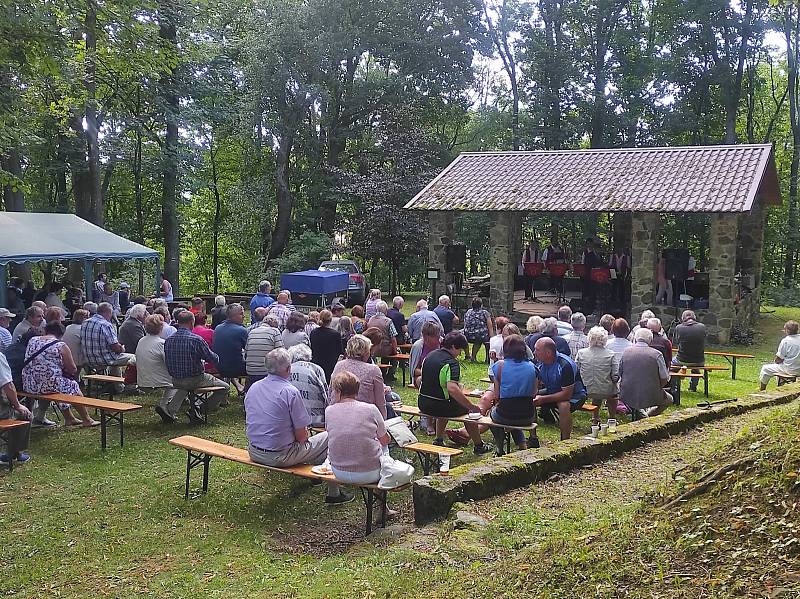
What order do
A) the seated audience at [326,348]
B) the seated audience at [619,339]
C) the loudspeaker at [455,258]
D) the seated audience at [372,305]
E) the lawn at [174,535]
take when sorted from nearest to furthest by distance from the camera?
1. the lawn at [174,535]
2. the seated audience at [619,339]
3. the seated audience at [326,348]
4. the seated audience at [372,305]
5. the loudspeaker at [455,258]

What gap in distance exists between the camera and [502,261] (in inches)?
655

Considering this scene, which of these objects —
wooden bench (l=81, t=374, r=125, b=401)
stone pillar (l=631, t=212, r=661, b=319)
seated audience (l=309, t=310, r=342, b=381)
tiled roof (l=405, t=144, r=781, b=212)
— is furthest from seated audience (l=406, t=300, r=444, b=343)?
stone pillar (l=631, t=212, r=661, b=319)

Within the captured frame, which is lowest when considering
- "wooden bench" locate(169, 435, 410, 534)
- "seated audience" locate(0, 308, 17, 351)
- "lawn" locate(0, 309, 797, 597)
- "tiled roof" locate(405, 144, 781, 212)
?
"lawn" locate(0, 309, 797, 597)

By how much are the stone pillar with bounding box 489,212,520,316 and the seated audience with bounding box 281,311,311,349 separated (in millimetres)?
9223

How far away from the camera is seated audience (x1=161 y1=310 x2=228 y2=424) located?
792 centimetres

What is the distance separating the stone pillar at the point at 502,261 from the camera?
16609 millimetres

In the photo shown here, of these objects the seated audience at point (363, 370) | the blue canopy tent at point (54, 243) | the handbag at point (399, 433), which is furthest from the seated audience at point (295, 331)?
the blue canopy tent at point (54, 243)

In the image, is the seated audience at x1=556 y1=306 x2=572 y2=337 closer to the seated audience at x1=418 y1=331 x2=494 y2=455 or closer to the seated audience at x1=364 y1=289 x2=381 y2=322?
the seated audience at x1=418 y1=331 x2=494 y2=455

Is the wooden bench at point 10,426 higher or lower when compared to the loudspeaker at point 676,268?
lower

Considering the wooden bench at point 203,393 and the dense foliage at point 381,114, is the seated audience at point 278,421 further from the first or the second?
the dense foliage at point 381,114

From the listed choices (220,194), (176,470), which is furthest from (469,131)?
(176,470)

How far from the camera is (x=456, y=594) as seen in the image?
3189 mm

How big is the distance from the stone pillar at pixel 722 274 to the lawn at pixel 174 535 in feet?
31.4

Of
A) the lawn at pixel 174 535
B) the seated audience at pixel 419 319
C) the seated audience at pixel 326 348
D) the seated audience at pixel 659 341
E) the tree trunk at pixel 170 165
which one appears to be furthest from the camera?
the tree trunk at pixel 170 165
